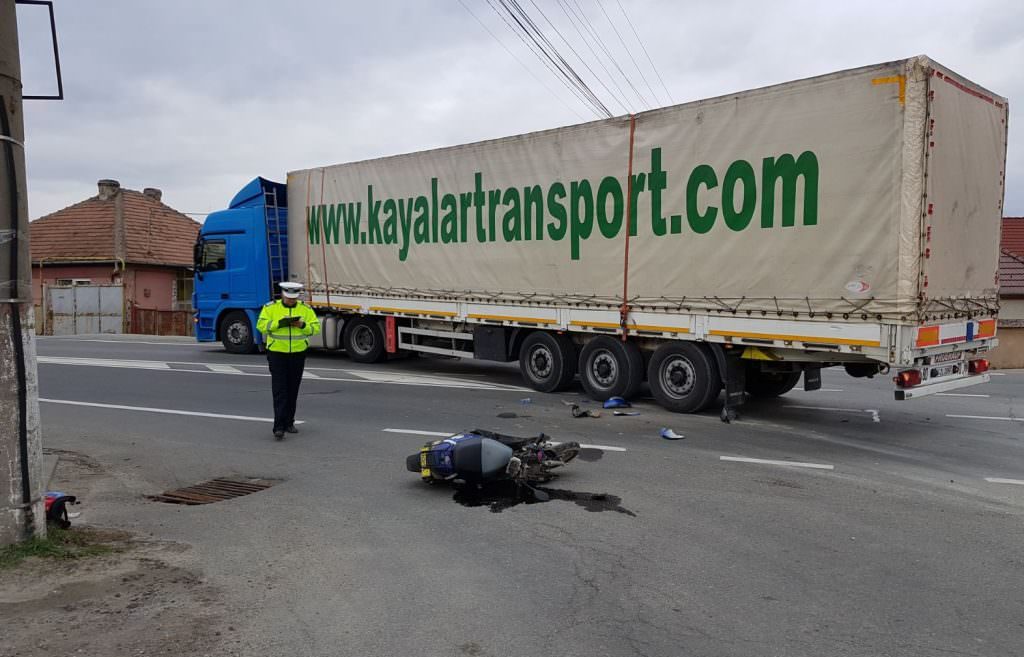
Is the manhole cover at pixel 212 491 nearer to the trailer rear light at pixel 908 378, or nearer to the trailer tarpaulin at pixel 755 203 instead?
the trailer tarpaulin at pixel 755 203

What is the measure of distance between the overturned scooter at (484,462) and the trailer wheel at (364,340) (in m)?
8.77

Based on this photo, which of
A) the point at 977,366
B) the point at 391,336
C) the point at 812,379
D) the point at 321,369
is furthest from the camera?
the point at 321,369

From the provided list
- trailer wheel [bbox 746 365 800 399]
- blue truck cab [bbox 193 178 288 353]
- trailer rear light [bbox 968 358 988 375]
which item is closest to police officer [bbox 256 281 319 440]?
trailer wheel [bbox 746 365 800 399]

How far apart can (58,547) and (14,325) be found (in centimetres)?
133

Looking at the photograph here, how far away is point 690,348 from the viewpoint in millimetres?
9766

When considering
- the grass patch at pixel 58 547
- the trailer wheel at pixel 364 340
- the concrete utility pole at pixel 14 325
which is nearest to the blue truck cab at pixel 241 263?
the trailer wheel at pixel 364 340

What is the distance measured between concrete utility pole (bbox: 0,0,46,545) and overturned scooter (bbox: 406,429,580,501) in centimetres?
276

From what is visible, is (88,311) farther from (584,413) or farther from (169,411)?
(584,413)

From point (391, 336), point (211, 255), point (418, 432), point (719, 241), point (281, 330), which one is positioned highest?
point (211, 255)

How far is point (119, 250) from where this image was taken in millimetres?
33000

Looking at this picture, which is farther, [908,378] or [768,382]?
[768,382]

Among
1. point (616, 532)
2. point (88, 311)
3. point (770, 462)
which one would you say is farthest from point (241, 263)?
point (88, 311)

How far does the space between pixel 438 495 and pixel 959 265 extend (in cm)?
610

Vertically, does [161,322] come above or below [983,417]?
above
